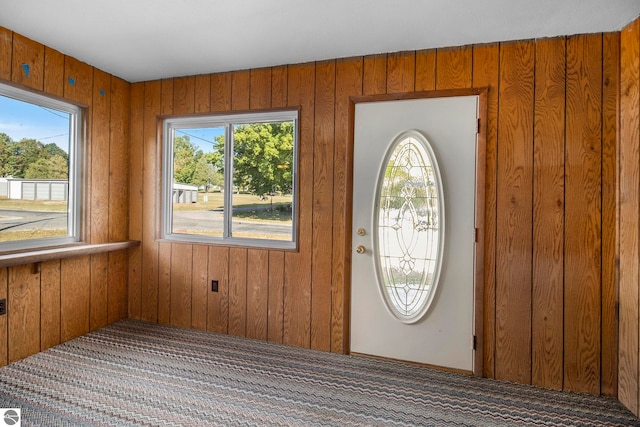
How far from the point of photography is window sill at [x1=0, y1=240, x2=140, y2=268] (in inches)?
97.1

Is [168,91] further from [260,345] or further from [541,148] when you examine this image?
[541,148]

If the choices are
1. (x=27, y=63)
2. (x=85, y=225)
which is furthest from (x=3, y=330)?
(x=27, y=63)

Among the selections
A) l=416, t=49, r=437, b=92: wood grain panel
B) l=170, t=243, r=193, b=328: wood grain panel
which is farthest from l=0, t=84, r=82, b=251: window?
l=416, t=49, r=437, b=92: wood grain panel

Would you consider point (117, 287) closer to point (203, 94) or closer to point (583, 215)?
point (203, 94)

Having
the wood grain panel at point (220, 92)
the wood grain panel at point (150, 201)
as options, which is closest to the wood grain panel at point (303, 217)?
the wood grain panel at point (220, 92)

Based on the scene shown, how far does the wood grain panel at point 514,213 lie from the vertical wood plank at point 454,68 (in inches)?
8.8

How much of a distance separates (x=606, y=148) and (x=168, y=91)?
11.4ft

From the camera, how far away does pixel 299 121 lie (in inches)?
119

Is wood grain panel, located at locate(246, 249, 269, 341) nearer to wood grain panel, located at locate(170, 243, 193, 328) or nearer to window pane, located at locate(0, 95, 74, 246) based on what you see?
wood grain panel, located at locate(170, 243, 193, 328)

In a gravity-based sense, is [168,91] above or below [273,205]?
above

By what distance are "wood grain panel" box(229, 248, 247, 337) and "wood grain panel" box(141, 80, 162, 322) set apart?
811 mm

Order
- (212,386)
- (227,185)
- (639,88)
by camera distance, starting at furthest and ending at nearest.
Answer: (227,185), (212,386), (639,88)

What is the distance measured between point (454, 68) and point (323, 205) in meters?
1.38

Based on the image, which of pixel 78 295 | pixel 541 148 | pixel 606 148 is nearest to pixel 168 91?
pixel 78 295
